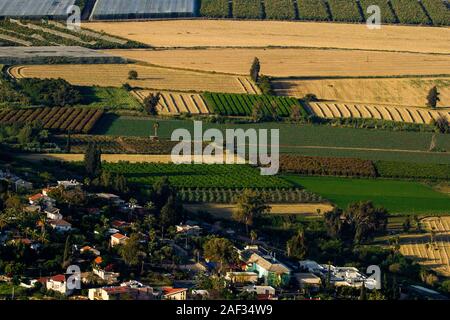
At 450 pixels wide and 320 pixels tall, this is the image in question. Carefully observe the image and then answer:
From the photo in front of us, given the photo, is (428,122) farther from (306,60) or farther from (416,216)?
(416,216)

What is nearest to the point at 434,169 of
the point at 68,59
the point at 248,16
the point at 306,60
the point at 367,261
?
the point at 367,261

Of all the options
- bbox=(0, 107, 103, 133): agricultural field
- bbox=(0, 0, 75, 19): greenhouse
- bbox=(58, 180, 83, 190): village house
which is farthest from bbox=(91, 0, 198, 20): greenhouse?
bbox=(58, 180, 83, 190): village house

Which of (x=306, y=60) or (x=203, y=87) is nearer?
(x=203, y=87)

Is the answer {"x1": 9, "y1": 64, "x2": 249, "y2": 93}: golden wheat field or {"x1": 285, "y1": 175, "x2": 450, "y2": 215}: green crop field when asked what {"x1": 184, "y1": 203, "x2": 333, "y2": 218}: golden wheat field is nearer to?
{"x1": 285, "y1": 175, "x2": 450, "y2": 215}: green crop field

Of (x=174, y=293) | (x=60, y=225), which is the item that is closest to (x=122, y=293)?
(x=174, y=293)

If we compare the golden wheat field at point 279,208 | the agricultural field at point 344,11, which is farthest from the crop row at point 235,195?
the agricultural field at point 344,11

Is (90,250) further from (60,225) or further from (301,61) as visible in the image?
(301,61)
